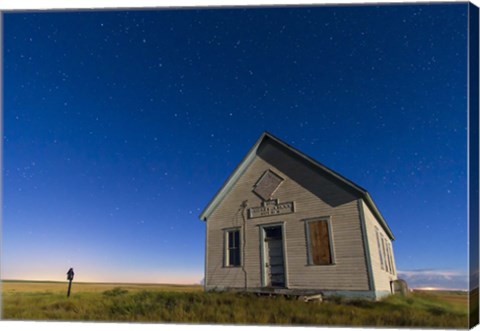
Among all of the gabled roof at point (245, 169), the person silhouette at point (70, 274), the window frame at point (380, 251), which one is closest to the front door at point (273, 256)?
the gabled roof at point (245, 169)

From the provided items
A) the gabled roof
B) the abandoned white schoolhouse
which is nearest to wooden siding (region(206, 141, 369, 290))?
the abandoned white schoolhouse

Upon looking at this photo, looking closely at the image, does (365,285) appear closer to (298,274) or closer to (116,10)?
(298,274)

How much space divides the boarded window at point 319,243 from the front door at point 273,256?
953mm

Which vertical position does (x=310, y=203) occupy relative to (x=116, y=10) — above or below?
below

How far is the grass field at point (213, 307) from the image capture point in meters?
8.31

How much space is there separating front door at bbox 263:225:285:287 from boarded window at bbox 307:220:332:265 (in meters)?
0.95

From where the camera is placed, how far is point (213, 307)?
9.52 m

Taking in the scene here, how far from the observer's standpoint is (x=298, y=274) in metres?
10.7

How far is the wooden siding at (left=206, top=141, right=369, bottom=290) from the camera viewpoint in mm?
10047

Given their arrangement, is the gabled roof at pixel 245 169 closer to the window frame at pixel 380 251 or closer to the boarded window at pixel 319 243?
the window frame at pixel 380 251

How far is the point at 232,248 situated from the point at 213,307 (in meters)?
2.64

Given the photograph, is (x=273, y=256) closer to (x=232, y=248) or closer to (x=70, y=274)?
(x=232, y=248)

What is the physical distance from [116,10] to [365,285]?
30.9 feet

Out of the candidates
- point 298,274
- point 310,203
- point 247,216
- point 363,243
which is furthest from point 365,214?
point 247,216
